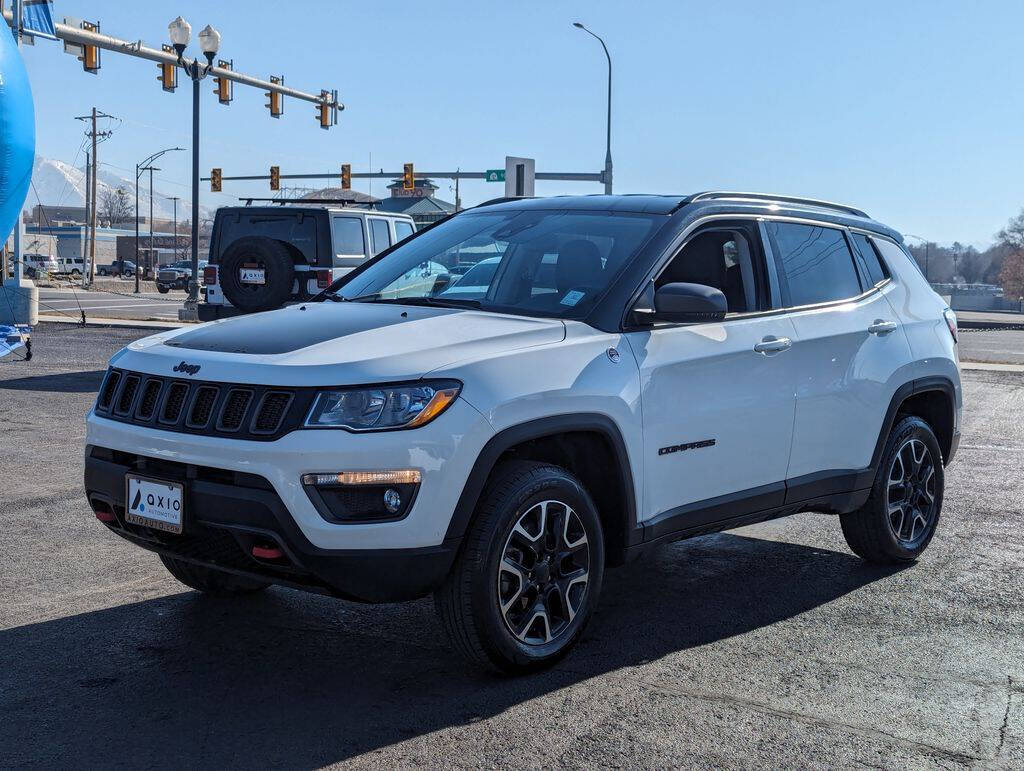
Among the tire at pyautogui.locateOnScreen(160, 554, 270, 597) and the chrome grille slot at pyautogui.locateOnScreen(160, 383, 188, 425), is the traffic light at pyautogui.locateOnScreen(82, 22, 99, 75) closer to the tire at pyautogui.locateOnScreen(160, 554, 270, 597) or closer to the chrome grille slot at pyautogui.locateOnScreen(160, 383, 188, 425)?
the tire at pyautogui.locateOnScreen(160, 554, 270, 597)

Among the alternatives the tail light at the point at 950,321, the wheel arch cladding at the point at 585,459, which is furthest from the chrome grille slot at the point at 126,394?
the tail light at the point at 950,321

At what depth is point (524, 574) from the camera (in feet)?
14.5

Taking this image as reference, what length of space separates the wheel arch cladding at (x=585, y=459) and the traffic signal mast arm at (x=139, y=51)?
22.5 metres

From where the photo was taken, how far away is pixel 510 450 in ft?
14.6

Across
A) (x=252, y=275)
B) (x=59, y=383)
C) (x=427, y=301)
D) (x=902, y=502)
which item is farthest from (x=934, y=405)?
(x=59, y=383)

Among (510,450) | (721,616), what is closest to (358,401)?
(510,450)

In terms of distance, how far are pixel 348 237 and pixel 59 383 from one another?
4.28m

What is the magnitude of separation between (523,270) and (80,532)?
123 inches

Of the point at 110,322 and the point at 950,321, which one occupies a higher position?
Answer: the point at 950,321

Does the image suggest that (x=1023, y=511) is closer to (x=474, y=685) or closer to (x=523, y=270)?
(x=523, y=270)

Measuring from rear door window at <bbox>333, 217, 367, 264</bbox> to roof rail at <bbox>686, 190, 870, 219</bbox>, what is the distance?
34.0 ft

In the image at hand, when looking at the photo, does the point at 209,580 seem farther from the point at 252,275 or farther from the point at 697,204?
the point at 252,275

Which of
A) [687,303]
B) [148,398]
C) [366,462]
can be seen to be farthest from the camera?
[687,303]

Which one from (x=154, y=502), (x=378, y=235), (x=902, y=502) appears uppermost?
(x=378, y=235)
